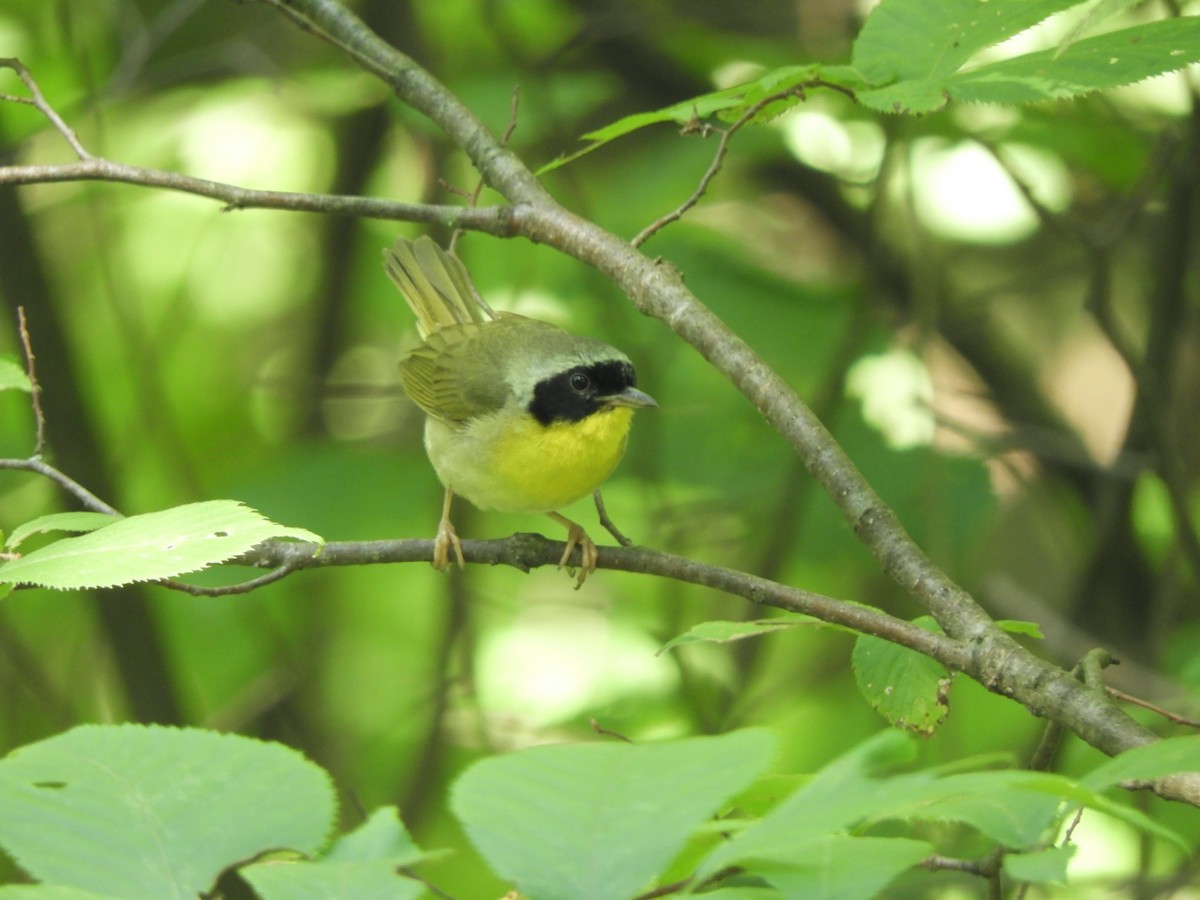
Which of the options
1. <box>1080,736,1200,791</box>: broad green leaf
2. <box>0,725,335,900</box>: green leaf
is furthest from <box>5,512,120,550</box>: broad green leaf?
<box>1080,736,1200,791</box>: broad green leaf

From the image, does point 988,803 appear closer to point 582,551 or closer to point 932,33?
point 932,33

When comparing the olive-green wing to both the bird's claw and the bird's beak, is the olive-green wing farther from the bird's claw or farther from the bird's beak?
the bird's claw

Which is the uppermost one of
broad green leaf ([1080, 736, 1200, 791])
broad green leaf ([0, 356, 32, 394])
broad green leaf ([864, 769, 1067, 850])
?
broad green leaf ([0, 356, 32, 394])

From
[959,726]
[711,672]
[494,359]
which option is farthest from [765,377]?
[711,672]

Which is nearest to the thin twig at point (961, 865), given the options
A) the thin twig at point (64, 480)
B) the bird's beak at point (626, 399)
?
the thin twig at point (64, 480)

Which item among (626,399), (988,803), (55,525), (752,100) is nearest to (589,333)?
(626,399)

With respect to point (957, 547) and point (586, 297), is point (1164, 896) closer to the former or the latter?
point (957, 547)

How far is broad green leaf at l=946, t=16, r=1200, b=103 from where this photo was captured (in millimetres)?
1994

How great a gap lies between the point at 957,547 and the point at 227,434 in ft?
13.8

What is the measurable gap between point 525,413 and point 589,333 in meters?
1.89

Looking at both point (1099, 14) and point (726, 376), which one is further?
point (726, 376)

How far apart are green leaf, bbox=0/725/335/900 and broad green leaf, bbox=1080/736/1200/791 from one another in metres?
0.76

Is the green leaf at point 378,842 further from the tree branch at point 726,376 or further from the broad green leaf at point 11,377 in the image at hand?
the broad green leaf at point 11,377

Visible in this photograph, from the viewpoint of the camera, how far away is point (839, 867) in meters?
1.27
